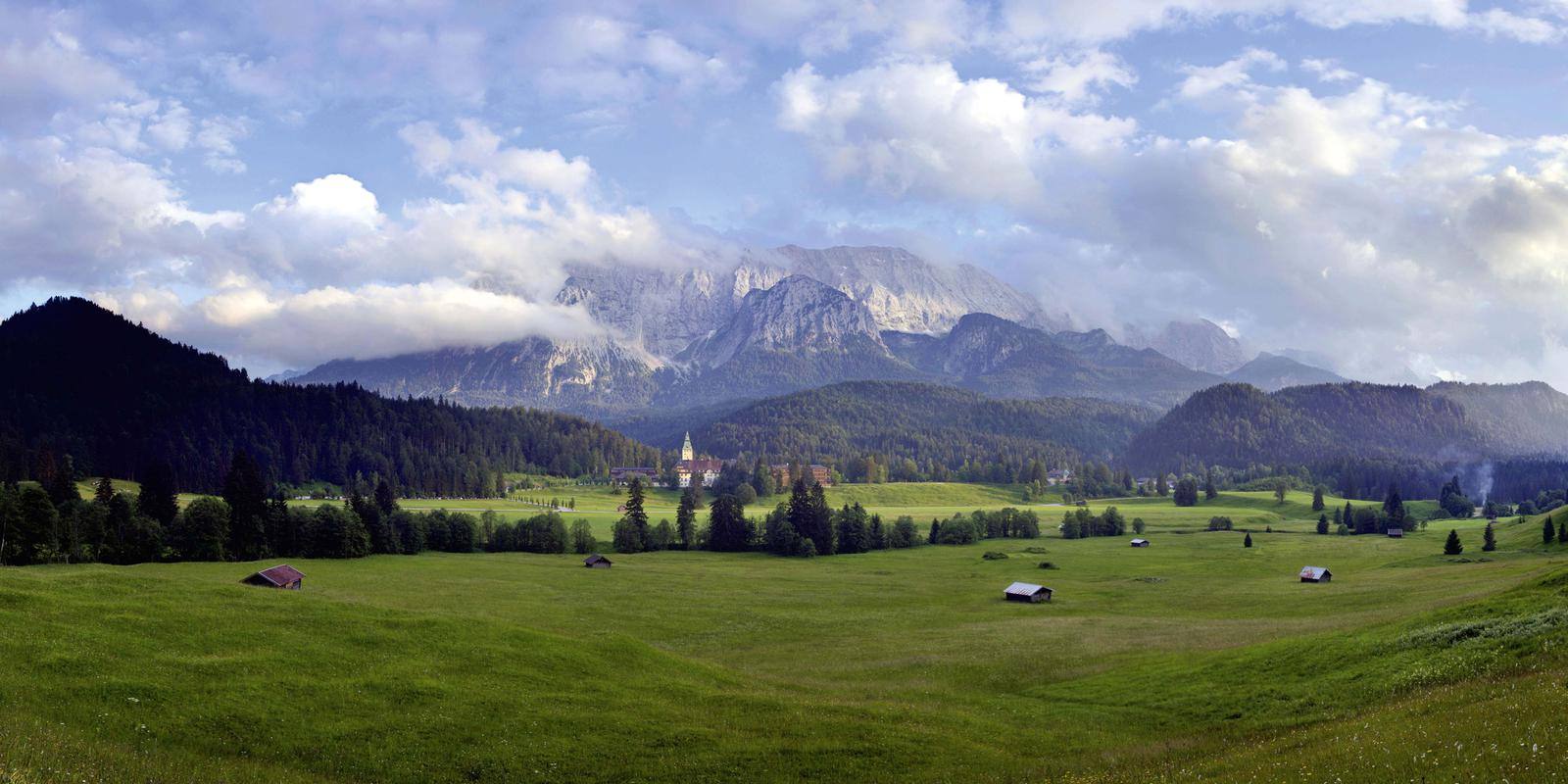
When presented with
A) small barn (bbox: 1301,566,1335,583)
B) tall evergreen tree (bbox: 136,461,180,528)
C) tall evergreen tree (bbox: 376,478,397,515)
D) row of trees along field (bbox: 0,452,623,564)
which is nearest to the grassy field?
small barn (bbox: 1301,566,1335,583)

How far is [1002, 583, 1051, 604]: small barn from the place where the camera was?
10031cm

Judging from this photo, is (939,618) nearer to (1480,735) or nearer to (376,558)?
(1480,735)

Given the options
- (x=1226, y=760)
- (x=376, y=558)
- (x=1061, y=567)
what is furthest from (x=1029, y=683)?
(x=376, y=558)

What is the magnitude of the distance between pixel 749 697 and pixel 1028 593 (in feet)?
205

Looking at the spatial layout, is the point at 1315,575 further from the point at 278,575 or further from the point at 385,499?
the point at 385,499

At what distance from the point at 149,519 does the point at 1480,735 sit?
448 ft

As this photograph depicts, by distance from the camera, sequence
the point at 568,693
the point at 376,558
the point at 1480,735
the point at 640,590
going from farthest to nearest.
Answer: the point at 376,558
the point at 640,590
the point at 568,693
the point at 1480,735

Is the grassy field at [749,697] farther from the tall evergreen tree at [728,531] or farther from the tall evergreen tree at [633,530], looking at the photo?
the tall evergreen tree at [728,531]

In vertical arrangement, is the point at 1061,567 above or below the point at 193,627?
below

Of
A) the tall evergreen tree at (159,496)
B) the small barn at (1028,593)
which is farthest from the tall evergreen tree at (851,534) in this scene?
the tall evergreen tree at (159,496)

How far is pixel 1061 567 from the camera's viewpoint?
138125 mm

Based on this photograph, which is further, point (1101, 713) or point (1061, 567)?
point (1061, 567)

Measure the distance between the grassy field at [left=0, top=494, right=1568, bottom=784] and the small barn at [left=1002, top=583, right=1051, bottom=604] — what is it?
2516 cm

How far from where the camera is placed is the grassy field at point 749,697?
2886cm
